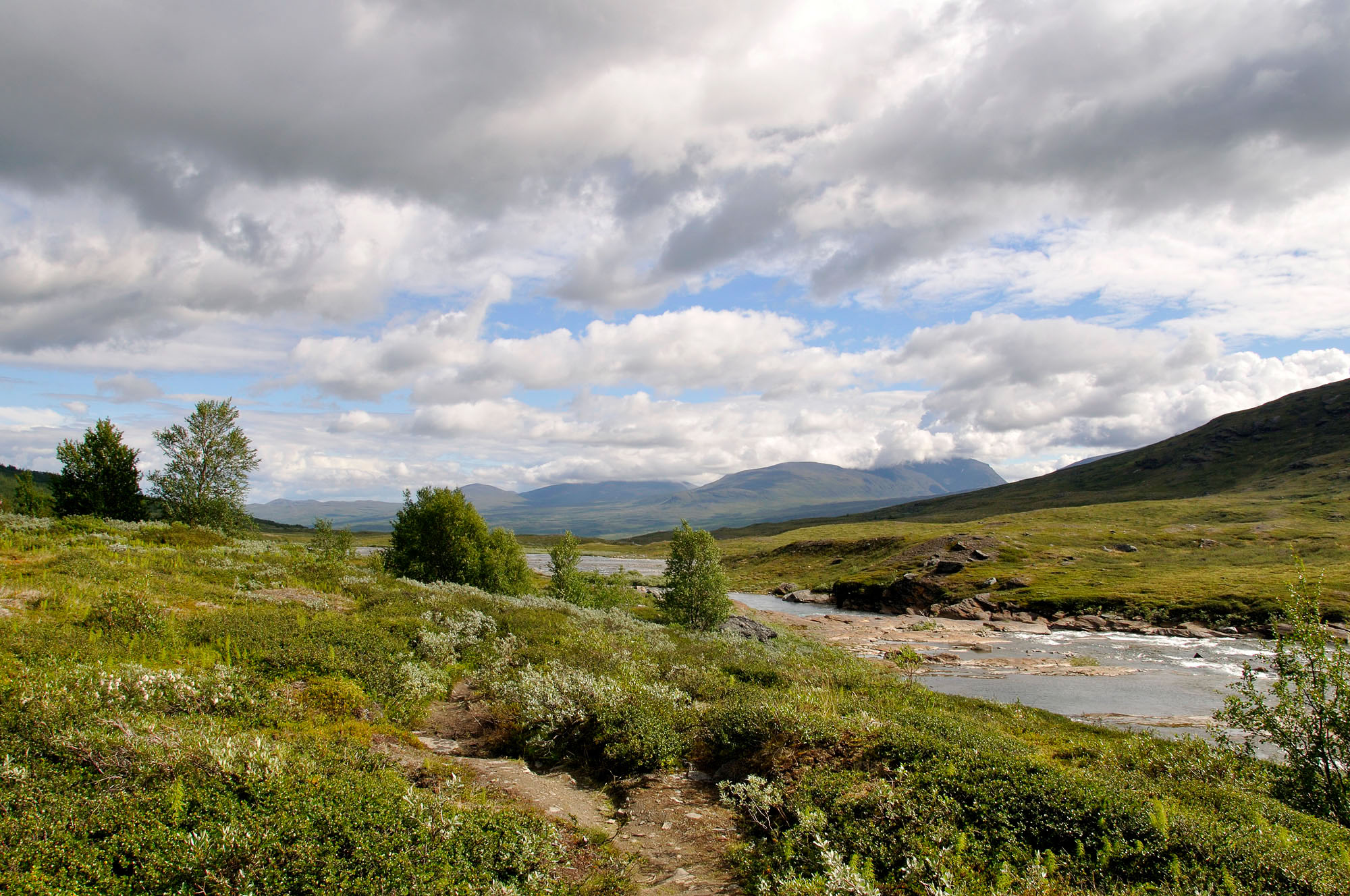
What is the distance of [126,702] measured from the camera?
9.91 meters

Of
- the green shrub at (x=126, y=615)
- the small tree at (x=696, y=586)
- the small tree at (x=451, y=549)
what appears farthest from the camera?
the small tree at (x=696, y=586)

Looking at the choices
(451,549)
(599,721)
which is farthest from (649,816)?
(451,549)

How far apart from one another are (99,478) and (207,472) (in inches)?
286

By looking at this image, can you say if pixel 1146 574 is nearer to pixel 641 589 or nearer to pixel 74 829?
pixel 641 589

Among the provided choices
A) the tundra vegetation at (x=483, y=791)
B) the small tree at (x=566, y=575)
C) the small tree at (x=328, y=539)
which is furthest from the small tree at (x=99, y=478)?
the tundra vegetation at (x=483, y=791)

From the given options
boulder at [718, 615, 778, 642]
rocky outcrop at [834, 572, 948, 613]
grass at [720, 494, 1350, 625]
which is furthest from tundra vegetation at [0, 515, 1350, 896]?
rocky outcrop at [834, 572, 948, 613]

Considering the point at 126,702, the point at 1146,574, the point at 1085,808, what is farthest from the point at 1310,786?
the point at 1146,574

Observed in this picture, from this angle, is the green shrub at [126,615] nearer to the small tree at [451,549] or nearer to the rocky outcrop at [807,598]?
the small tree at [451,549]

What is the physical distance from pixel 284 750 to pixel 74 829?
2589mm

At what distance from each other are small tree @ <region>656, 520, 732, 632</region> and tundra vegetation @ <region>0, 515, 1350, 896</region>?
1320 inches

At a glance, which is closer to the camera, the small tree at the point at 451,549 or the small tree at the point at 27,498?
the small tree at the point at 451,549

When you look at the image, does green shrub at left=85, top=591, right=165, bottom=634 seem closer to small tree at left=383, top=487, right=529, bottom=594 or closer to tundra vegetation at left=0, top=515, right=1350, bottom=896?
tundra vegetation at left=0, top=515, right=1350, bottom=896

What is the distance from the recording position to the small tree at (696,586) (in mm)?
52062

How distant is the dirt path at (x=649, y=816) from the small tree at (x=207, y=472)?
53206mm
